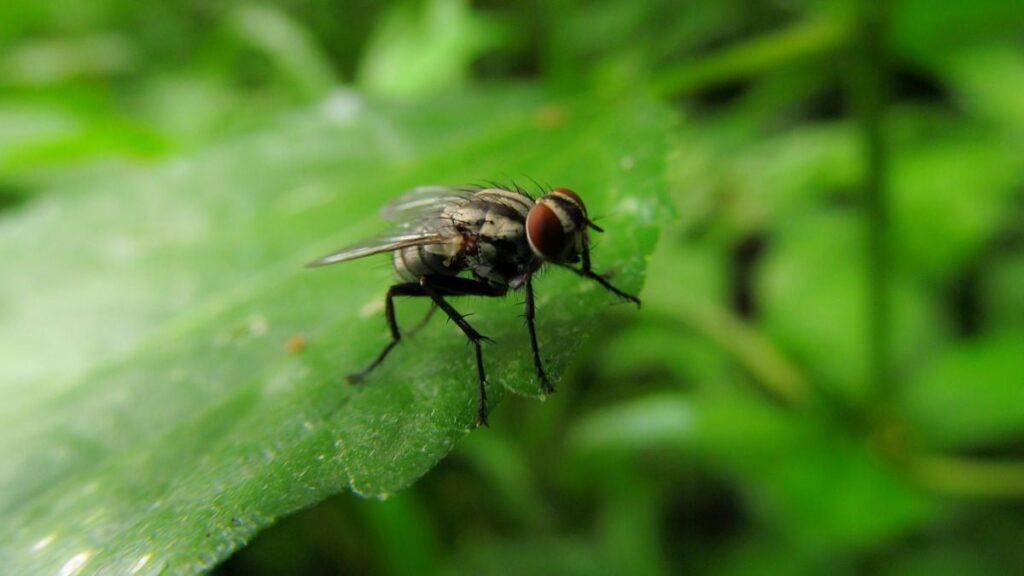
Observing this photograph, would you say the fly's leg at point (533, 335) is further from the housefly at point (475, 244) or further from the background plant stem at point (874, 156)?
the background plant stem at point (874, 156)

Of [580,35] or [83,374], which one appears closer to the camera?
[83,374]

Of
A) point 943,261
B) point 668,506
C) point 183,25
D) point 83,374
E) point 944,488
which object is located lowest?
point 668,506

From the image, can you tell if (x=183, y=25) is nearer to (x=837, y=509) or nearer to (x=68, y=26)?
(x=68, y=26)

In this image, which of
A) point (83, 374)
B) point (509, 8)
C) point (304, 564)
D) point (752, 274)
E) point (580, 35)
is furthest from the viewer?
point (509, 8)

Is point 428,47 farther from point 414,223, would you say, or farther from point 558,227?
point 558,227

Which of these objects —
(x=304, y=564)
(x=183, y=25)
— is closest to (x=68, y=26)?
(x=183, y=25)

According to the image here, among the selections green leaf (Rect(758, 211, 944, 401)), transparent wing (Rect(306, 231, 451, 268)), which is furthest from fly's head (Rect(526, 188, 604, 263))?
green leaf (Rect(758, 211, 944, 401))

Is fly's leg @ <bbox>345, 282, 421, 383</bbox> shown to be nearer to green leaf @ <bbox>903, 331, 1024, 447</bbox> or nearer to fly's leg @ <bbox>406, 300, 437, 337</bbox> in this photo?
fly's leg @ <bbox>406, 300, 437, 337</bbox>
